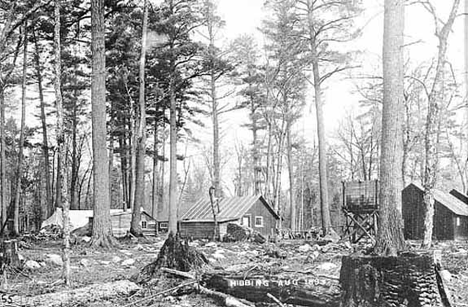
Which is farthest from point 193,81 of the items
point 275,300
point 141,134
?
point 275,300

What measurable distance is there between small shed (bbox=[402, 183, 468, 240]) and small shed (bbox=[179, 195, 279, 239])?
8546 millimetres

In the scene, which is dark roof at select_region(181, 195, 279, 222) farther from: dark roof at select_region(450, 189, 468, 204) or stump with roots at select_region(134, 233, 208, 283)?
stump with roots at select_region(134, 233, 208, 283)

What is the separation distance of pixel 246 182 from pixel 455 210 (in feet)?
101

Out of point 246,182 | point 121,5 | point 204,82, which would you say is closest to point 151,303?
point 121,5

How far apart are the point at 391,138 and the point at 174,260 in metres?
4.94

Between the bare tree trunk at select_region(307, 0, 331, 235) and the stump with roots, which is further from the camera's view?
the bare tree trunk at select_region(307, 0, 331, 235)

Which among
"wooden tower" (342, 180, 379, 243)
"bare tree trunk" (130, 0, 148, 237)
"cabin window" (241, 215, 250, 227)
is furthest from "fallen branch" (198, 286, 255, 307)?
"cabin window" (241, 215, 250, 227)

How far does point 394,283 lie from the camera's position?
6.50m

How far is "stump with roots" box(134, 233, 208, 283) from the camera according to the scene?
9990mm

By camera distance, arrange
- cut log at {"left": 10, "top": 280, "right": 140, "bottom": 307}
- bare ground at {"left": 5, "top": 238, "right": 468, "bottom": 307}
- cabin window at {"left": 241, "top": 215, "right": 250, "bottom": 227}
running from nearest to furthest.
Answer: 1. cut log at {"left": 10, "top": 280, "right": 140, "bottom": 307}
2. bare ground at {"left": 5, "top": 238, "right": 468, "bottom": 307}
3. cabin window at {"left": 241, "top": 215, "right": 250, "bottom": 227}

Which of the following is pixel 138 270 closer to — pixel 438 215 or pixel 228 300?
pixel 228 300

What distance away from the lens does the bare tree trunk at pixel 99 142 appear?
1656cm

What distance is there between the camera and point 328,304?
683 centimetres

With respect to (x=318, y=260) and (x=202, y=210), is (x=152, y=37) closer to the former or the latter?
(x=202, y=210)
